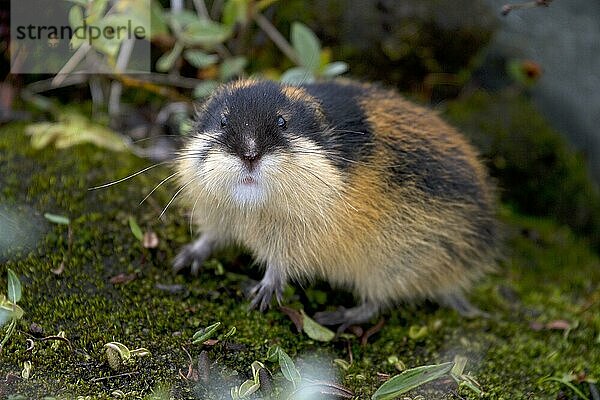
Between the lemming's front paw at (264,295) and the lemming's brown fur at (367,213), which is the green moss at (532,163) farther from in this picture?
the lemming's front paw at (264,295)

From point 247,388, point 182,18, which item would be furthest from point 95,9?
point 247,388

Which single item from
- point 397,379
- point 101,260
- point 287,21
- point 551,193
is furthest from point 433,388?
point 287,21

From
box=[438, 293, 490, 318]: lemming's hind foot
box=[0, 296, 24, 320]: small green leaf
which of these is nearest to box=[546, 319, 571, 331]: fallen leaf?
box=[438, 293, 490, 318]: lemming's hind foot

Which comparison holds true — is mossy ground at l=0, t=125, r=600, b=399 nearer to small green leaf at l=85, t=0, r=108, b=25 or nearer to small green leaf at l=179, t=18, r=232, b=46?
small green leaf at l=85, t=0, r=108, b=25

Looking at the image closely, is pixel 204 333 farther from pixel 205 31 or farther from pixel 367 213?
pixel 205 31

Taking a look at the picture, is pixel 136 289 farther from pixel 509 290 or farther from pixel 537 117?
pixel 537 117

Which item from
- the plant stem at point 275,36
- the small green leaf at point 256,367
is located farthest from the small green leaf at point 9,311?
the plant stem at point 275,36

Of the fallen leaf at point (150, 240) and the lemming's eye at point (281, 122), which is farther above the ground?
the lemming's eye at point (281, 122)

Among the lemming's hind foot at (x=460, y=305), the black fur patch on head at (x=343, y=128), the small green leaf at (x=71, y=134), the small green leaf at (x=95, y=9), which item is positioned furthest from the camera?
the small green leaf at (x=71, y=134)
